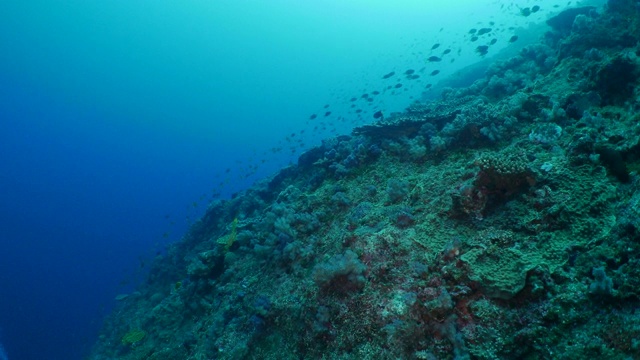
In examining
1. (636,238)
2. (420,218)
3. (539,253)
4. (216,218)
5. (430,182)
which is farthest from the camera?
(216,218)

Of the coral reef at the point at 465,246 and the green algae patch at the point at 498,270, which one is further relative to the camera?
the green algae patch at the point at 498,270

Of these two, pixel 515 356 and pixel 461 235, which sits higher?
pixel 461 235

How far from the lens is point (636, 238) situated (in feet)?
12.4

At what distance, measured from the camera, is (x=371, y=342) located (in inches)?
190

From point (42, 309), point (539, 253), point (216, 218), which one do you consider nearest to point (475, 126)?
point (539, 253)

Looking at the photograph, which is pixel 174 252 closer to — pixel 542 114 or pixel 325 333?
pixel 325 333

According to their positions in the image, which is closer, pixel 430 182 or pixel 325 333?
pixel 325 333

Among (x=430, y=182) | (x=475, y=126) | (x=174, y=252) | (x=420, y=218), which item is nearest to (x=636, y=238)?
(x=420, y=218)

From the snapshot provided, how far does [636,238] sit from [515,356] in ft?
6.48

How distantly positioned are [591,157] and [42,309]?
67.4m

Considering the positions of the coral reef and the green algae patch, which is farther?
the green algae patch

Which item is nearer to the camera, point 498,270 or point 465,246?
point 498,270

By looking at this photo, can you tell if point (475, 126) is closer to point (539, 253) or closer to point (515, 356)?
point (539, 253)

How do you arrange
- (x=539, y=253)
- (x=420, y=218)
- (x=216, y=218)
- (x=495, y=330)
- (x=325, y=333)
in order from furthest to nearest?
(x=216, y=218), (x=420, y=218), (x=325, y=333), (x=539, y=253), (x=495, y=330)
